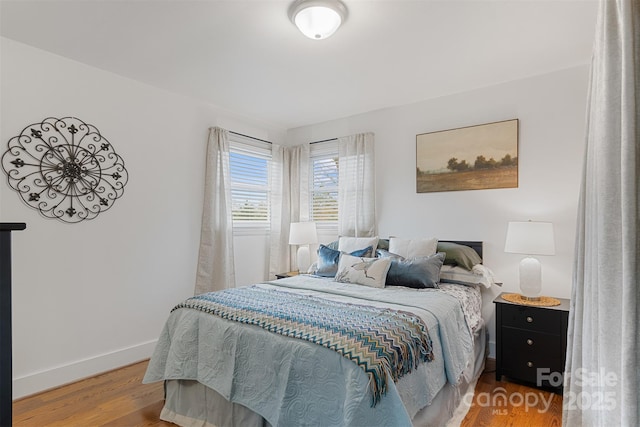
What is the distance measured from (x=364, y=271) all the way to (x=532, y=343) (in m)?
1.31

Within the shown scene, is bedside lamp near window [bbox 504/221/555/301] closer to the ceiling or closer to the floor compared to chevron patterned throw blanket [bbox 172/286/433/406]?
closer to the ceiling

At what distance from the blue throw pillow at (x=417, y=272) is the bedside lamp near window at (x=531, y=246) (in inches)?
21.5

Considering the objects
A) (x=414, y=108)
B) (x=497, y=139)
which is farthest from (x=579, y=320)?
(x=414, y=108)

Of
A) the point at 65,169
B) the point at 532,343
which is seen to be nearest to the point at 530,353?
the point at 532,343

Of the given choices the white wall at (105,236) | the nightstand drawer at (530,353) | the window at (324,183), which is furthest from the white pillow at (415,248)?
the white wall at (105,236)

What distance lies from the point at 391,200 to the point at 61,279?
307cm

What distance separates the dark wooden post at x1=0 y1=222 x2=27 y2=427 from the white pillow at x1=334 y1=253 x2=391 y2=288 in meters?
2.12

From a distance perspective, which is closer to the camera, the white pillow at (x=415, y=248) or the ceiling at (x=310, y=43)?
the ceiling at (x=310, y=43)

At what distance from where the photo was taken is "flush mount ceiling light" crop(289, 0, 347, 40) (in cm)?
189

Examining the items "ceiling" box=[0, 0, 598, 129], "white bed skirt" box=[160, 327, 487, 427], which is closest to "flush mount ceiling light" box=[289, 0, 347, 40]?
"ceiling" box=[0, 0, 598, 129]

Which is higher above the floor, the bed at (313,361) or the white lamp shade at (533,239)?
the white lamp shade at (533,239)

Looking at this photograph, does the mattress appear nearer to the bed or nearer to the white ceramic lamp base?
the bed

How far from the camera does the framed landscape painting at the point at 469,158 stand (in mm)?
2994

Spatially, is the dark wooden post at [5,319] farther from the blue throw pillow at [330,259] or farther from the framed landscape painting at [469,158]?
the framed landscape painting at [469,158]
